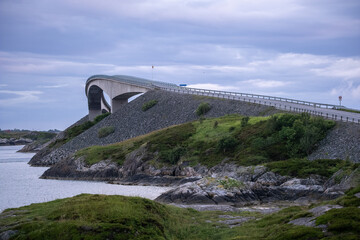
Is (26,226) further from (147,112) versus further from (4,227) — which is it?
(147,112)

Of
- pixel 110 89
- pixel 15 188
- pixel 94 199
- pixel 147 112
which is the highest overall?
pixel 110 89

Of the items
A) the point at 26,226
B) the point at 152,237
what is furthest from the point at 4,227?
the point at 152,237

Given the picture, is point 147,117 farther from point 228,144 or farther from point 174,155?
point 228,144

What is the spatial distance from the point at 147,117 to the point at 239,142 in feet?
135

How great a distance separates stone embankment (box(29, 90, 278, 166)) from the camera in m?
89.8

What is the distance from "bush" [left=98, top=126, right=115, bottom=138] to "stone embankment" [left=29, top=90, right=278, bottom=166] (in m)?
0.97

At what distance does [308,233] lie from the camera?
18547 mm

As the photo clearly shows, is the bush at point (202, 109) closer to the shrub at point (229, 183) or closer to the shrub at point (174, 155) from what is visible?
the shrub at point (174, 155)

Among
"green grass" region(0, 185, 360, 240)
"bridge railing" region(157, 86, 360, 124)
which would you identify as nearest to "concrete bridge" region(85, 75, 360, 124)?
"bridge railing" region(157, 86, 360, 124)

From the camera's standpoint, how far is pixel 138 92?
12075cm

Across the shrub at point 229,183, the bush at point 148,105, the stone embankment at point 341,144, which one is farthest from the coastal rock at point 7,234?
the bush at point 148,105

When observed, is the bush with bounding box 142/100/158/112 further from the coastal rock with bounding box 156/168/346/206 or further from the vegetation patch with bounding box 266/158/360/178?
the coastal rock with bounding box 156/168/346/206

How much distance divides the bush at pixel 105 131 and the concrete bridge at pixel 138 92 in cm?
1829

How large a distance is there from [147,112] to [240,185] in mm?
61650
